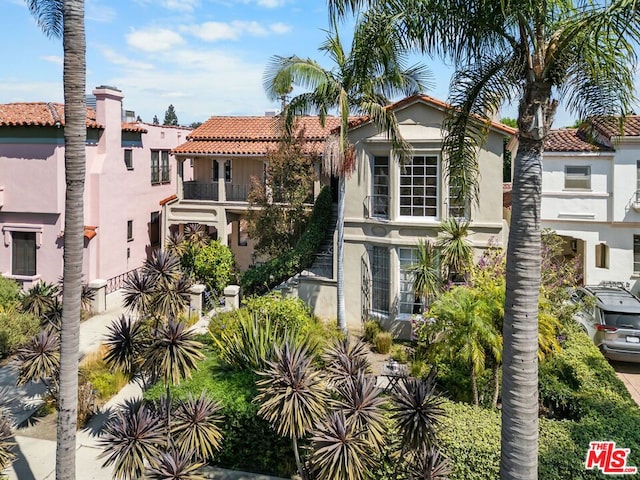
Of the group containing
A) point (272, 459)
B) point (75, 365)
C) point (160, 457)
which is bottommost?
point (272, 459)

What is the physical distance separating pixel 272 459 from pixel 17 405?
724 cm

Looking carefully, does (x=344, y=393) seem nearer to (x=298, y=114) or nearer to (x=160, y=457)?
(x=160, y=457)

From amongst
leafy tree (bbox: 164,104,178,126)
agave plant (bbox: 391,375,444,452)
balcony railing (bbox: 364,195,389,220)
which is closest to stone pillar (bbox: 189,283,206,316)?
balcony railing (bbox: 364,195,389,220)

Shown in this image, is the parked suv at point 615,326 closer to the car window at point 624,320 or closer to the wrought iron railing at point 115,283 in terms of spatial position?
the car window at point 624,320

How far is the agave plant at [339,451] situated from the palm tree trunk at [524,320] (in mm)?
2226

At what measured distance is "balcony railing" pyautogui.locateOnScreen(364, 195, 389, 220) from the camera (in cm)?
1772

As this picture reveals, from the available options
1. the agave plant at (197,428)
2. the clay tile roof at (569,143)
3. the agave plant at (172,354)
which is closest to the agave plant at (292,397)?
the agave plant at (197,428)

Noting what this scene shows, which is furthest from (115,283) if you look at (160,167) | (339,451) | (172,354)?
(339,451)

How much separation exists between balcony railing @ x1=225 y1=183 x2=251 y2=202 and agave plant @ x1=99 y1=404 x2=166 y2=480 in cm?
1748

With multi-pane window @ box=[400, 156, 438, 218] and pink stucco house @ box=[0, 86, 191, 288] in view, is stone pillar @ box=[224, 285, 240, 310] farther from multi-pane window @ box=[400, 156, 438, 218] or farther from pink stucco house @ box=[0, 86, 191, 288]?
multi-pane window @ box=[400, 156, 438, 218]

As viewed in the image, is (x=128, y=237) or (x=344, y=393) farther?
(x=128, y=237)

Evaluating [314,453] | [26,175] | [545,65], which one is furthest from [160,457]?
[26,175]

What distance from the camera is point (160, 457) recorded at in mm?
8117

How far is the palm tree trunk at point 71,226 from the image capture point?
7941 mm
